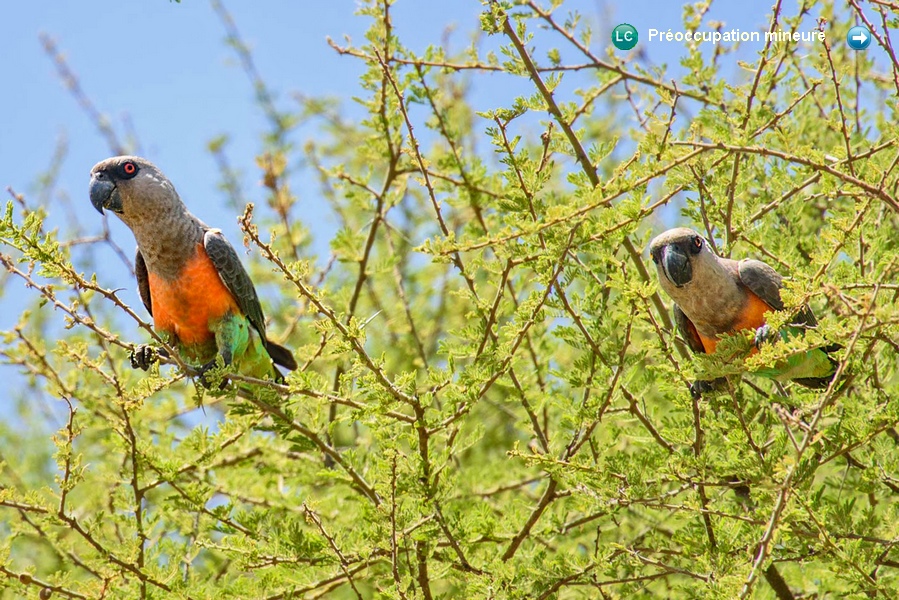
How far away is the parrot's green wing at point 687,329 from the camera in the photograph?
4.96 metres

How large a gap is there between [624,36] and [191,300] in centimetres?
291

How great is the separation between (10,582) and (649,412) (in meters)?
3.24

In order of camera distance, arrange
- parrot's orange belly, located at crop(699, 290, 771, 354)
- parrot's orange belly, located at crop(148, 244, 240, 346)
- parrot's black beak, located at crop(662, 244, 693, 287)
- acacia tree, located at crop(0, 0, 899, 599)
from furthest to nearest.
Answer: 1. parrot's orange belly, located at crop(148, 244, 240, 346)
2. parrot's orange belly, located at crop(699, 290, 771, 354)
3. parrot's black beak, located at crop(662, 244, 693, 287)
4. acacia tree, located at crop(0, 0, 899, 599)

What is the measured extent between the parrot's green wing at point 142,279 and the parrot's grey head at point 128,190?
1.21 ft

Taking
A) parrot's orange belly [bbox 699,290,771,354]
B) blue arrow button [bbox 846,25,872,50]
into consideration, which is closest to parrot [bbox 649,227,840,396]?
parrot's orange belly [bbox 699,290,771,354]

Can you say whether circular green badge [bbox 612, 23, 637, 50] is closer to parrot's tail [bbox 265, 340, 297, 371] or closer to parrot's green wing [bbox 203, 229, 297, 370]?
parrot's green wing [bbox 203, 229, 297, 370]

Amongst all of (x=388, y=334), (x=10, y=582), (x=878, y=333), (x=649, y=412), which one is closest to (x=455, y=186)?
(x=649, y=412)

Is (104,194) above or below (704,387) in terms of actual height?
above

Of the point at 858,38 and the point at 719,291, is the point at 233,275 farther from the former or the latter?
the point at 858,38

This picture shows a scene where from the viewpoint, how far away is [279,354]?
226 inches

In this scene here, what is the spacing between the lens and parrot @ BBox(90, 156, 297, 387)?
525 centimetres

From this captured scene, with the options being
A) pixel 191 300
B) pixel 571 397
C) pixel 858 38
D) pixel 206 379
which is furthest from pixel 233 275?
pixel 858 38

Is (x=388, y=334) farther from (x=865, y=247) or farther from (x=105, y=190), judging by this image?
(x=865, y=247)

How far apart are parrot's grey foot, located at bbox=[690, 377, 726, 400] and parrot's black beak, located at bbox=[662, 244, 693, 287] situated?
51 cm
